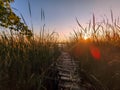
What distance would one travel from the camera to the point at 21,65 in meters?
1.62

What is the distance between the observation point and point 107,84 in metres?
1.67

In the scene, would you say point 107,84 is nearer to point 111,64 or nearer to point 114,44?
point 111,64

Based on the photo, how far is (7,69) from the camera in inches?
61.5

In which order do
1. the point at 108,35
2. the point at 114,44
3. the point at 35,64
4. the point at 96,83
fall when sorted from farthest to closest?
1. the point at 108,35
2. the point at 114,44
3. the point at 35,64
4. the point at 96,83

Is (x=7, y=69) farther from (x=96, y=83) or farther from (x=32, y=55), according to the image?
(x=96, y=83)

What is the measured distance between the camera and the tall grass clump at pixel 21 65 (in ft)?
4.74

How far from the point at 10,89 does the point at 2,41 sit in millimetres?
956

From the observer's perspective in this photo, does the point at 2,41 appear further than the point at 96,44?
No

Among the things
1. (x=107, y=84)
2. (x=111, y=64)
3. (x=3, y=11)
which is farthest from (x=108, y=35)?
(x=3, y=11)

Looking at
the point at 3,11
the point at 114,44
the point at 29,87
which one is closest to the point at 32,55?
the point at 29,87

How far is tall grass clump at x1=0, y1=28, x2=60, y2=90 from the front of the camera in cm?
144

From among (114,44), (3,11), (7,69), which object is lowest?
(7,69)

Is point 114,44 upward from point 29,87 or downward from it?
upward

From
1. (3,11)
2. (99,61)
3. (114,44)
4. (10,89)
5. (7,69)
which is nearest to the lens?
(10,89)
